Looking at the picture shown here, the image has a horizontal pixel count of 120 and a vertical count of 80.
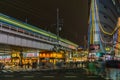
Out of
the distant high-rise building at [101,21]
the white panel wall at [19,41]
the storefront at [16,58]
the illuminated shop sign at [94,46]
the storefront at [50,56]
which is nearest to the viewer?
the white panel wall at [19,41]

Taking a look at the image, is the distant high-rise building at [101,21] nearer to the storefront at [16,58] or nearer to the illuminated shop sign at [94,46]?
the illuminated shop sign at [94,46]

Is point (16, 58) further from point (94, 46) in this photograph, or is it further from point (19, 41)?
point (94, 46)

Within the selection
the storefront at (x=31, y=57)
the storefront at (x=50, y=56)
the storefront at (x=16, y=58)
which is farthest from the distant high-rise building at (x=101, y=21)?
the storefront at (x=50, y=56)

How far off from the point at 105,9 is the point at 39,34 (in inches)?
4142

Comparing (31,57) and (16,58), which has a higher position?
(31,57)

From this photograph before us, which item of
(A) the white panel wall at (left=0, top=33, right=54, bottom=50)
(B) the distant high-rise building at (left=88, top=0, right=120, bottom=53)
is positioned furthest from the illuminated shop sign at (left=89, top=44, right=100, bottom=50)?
(A) the white panel wall at (left=0, top=33, right=54, bottom=50)

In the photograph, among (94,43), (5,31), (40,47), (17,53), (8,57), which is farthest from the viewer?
(94,43)

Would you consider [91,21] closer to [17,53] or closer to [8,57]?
[8,57]

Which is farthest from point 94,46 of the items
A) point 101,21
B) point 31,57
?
point 31,57

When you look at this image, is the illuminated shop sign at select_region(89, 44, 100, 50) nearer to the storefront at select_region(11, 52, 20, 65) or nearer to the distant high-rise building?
the distant high-rise building

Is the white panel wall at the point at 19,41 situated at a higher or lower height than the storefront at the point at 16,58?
higher

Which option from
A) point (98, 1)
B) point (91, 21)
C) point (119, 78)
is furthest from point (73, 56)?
point (119, 78)

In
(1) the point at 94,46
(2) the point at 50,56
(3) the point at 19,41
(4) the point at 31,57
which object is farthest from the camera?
(1) the point at 94,46

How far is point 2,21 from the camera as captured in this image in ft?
169
